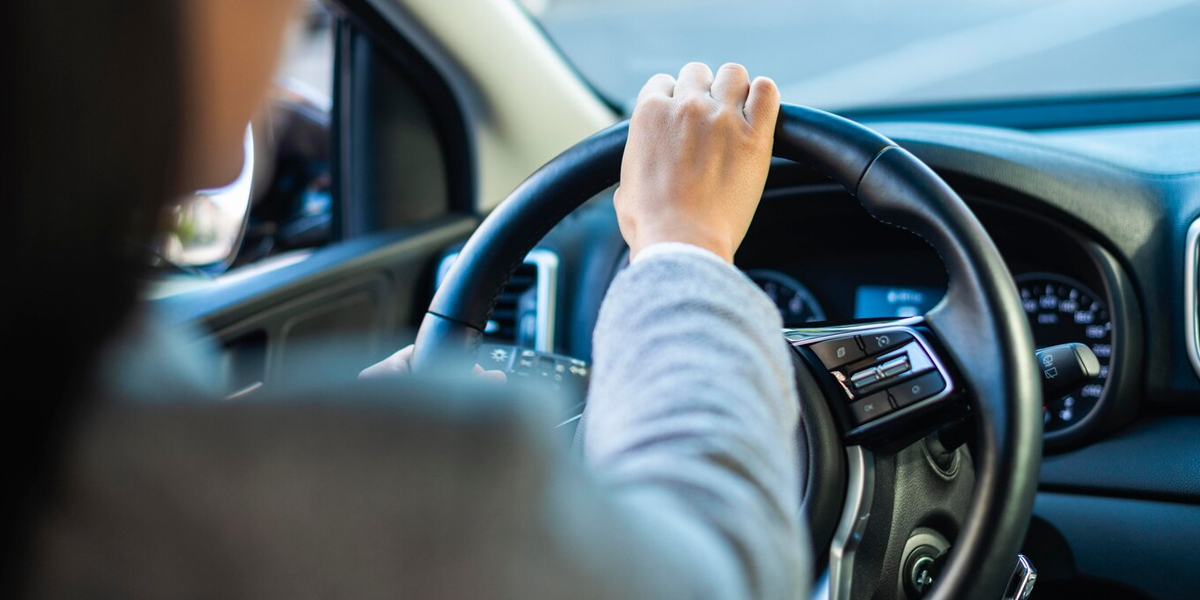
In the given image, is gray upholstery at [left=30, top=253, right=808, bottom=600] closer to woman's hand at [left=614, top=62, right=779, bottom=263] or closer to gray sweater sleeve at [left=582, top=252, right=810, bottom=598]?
gray sweater sleeve at [left=582, top=252, right=810, bottom=598]

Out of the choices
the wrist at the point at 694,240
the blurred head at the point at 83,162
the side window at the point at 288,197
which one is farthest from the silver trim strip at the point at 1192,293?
the side window at the point at 288,197

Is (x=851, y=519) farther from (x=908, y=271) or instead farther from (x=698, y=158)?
(x=908, y=271)

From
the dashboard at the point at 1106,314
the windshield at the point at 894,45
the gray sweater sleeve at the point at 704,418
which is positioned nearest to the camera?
the gray sweater sleeve at the point at 704,418

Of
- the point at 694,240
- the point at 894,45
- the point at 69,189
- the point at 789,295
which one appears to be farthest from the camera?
the point at 894,45

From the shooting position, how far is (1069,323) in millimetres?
1477

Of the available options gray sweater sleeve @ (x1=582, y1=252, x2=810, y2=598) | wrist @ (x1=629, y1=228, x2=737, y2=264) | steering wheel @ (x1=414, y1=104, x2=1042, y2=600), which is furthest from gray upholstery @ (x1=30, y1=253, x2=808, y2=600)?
steering wheel @ (x1=414, y1=104, x2=1042, y2=600)

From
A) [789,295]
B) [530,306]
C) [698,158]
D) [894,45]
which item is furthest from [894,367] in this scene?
[894,45]

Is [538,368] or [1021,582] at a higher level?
[538,368]

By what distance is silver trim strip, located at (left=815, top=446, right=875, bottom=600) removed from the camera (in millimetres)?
924

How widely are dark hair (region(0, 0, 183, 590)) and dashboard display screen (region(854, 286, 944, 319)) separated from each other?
1298 millimetres

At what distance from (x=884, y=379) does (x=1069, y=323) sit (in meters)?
0.72

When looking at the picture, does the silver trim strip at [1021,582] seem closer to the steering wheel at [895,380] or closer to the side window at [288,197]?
the steering wheel at [895,380]

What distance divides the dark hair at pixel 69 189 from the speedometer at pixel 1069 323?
4.24 feet

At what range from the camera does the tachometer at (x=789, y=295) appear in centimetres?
171
